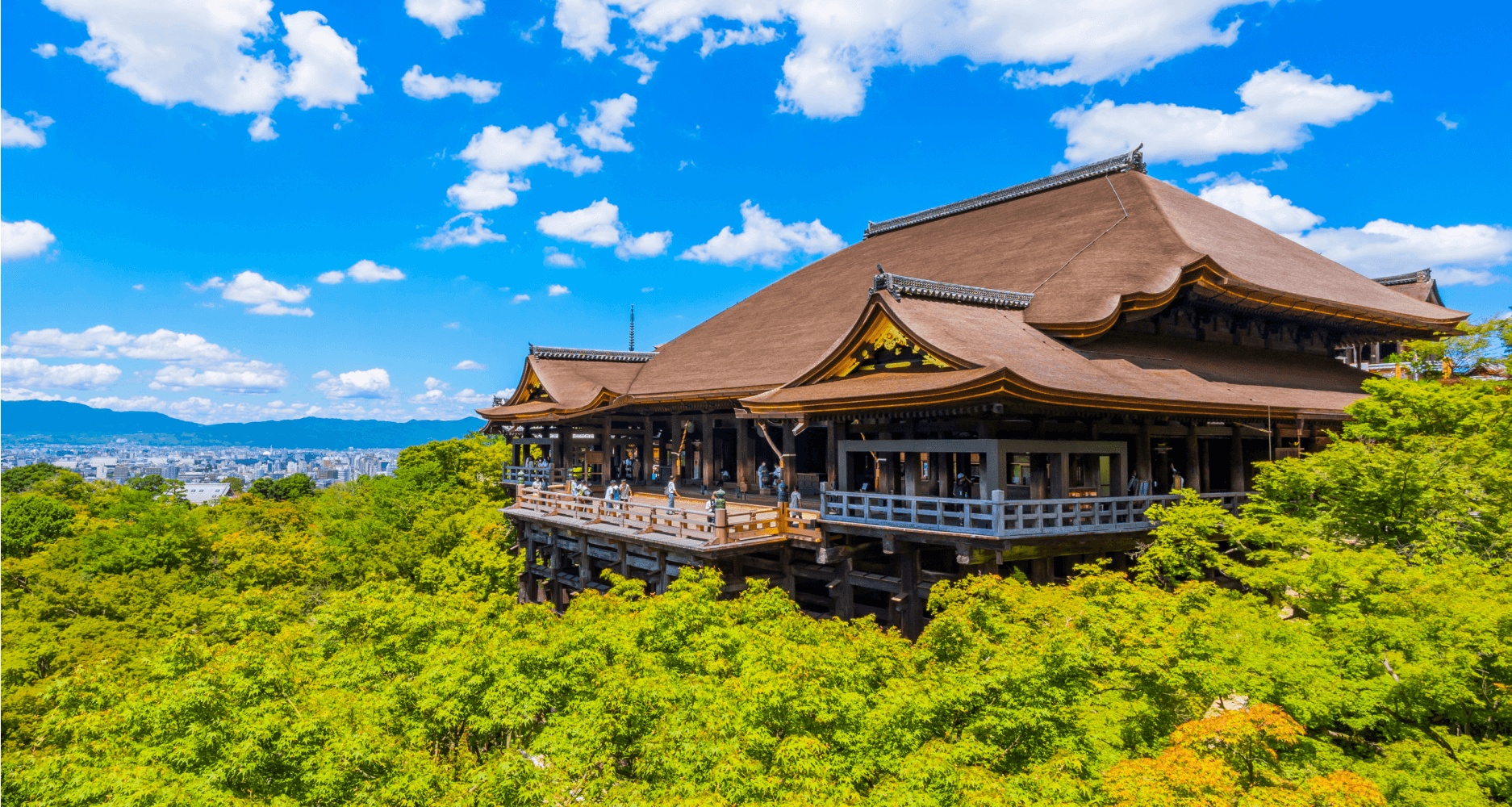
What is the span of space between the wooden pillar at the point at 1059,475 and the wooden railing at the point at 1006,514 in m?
0.33

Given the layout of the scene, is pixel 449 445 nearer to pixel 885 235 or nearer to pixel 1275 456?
pixel 885 235

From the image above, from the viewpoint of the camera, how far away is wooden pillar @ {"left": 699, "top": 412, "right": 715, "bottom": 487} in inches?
1118

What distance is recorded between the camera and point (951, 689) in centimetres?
903

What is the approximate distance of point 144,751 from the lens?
9836 millimetres

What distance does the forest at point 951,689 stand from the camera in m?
7.84

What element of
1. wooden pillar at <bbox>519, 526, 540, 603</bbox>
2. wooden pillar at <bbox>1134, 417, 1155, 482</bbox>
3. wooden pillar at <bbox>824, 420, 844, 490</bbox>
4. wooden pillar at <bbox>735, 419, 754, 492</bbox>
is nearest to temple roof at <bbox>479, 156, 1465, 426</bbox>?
wooden pillar at <bbox>824, 420, 844, 490</bbox>

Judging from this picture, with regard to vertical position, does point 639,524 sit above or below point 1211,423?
below

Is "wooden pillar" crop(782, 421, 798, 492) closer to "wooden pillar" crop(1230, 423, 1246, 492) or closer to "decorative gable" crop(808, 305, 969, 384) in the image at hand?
"decorative gable" crop(808, 305, 969, 384)

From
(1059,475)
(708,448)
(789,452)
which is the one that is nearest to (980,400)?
(1059,475)

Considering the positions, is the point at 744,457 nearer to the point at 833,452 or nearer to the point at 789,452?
the point at 789,452

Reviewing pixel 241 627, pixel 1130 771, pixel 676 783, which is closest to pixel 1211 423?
pixel 1130 771

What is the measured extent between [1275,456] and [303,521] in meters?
50.4

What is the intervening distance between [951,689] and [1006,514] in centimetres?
807

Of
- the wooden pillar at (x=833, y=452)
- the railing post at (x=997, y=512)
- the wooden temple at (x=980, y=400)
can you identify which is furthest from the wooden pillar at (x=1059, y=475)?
the wooden pillar at (x=833, y=452)
